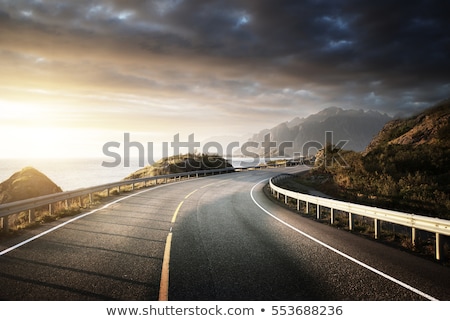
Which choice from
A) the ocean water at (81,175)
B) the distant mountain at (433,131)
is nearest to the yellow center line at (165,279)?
the distant mountain at (433,131)

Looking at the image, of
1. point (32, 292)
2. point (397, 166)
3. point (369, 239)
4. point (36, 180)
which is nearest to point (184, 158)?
point (36, 180)

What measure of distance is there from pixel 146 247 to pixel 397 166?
2141cm

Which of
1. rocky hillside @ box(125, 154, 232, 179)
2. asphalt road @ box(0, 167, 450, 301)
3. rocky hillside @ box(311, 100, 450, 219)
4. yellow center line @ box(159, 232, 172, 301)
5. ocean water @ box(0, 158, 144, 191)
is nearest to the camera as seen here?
yellow center line @ box(159, 232, 172, 301)

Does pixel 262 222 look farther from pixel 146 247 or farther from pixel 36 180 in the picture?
pixel 36 180

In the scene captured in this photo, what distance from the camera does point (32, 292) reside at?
4.50 metres

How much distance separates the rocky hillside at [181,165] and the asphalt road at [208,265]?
1249 inches

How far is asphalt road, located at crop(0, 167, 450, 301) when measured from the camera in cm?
459

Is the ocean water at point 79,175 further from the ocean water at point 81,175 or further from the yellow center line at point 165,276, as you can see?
the yellow center line at point 165,276

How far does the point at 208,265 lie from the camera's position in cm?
586

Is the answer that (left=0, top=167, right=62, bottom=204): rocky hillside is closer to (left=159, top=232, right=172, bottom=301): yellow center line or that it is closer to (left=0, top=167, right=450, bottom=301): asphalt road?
(left=0, top=167, right=450, bottom=301): asphalt road

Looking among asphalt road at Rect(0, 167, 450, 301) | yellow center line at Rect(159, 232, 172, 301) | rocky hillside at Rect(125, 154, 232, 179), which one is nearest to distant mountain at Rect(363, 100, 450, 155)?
asphalt road at Rect(0, 167, 450, 301)

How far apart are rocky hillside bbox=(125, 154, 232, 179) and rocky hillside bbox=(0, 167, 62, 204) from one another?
1734 centimetres

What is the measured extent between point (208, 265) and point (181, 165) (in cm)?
3883
